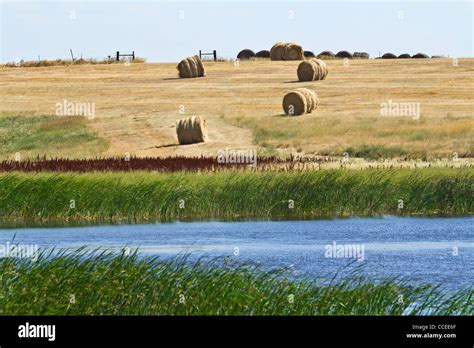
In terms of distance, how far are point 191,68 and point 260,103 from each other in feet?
41.6

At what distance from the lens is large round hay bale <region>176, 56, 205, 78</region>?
297ft

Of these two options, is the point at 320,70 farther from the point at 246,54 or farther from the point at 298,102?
the point at 246,54

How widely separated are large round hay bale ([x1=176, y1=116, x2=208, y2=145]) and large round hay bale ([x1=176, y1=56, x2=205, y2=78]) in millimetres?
27406

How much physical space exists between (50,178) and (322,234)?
30.5ft

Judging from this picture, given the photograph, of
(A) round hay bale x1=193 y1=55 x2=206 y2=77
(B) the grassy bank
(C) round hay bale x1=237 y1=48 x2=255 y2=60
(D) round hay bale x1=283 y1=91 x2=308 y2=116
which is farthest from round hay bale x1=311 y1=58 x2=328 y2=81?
(B) the grassy bank

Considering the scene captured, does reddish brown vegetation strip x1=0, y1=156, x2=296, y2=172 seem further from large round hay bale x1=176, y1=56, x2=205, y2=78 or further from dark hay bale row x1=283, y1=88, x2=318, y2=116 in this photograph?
large round hay bale x1=176, y1=56, x2=205, y2=78

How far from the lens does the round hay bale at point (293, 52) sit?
9831 cm

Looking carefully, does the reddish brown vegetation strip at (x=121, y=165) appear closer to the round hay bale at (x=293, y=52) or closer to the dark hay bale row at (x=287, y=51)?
the round hay bale at (x=293, y=52)
